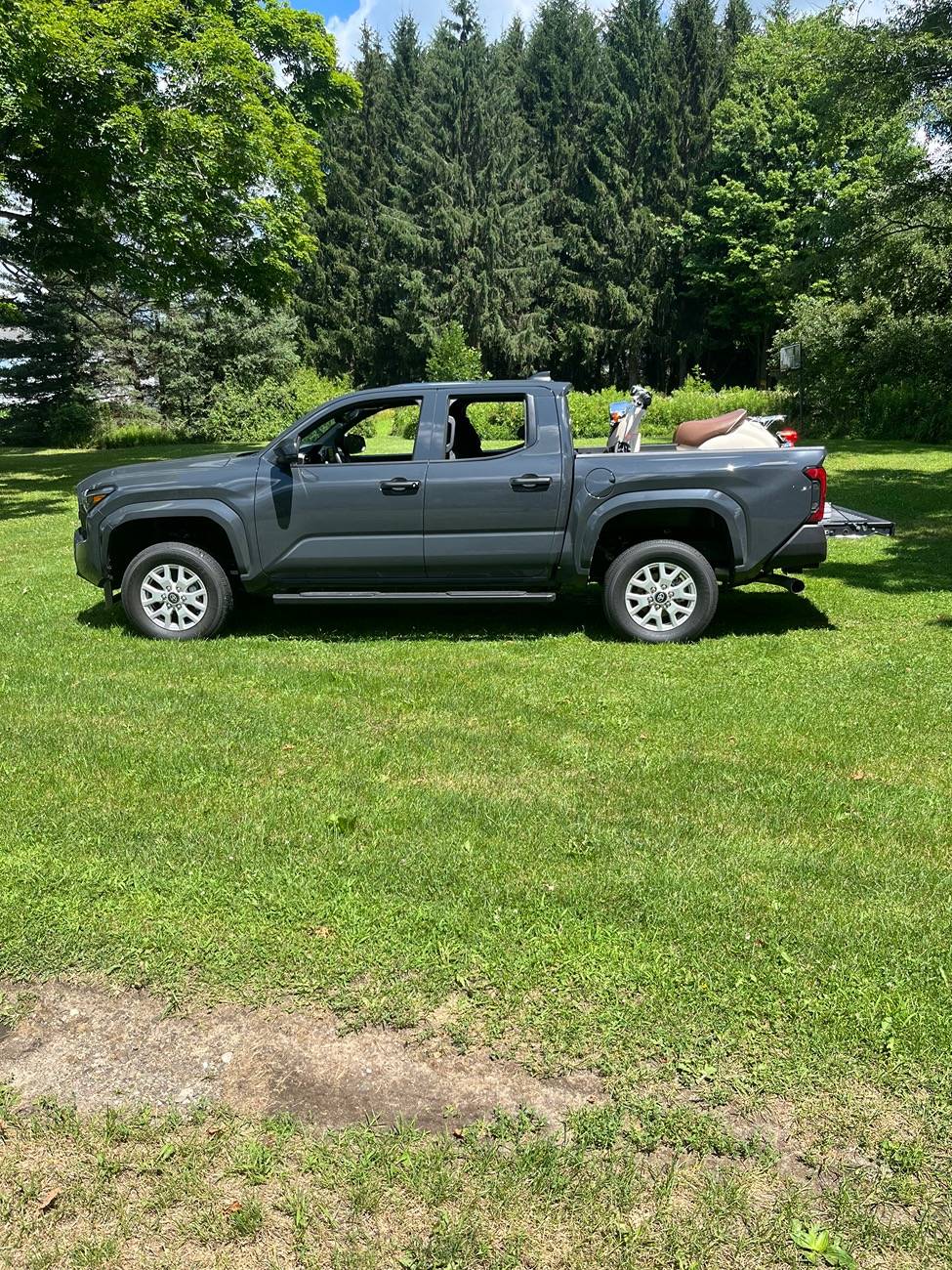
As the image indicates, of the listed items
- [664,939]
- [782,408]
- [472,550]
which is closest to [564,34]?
[782,408]

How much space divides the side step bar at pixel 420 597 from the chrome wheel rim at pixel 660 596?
2.00 ft

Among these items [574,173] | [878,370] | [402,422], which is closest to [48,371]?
[402,422]

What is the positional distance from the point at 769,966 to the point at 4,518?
15.0 metres

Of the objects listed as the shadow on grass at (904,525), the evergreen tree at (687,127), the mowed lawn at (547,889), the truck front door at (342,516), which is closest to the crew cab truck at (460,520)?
the truck front door at (342,516)

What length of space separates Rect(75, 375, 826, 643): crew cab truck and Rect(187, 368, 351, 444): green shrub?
83.6 feet

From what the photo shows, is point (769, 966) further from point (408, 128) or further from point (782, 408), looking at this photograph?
point (408, 128)

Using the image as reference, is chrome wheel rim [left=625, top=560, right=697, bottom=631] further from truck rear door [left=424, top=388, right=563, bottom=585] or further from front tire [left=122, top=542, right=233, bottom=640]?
front tire [left=122, top=542, right=233, bottom=640]

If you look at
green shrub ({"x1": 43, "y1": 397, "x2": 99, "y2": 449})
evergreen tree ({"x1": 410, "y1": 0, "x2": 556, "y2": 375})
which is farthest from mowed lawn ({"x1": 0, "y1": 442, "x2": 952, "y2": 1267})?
evergreen tree ({"x1": 410, "y1": 0, "x2": 556, "y2": 375})

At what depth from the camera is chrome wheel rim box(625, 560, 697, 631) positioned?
6953mm

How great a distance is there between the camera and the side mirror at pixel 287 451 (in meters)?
7.01

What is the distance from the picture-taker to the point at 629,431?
11359 millimetres

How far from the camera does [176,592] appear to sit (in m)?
7.22

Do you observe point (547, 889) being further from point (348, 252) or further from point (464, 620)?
point (348, 252)

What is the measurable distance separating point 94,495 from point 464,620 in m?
2.99
